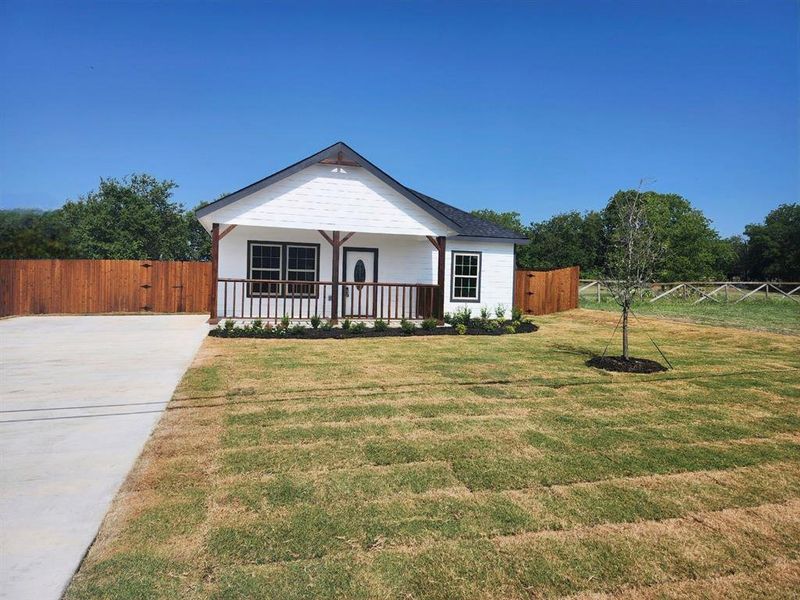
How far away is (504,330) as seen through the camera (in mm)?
13445

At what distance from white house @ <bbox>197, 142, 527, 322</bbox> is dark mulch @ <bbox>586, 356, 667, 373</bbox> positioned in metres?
6.04

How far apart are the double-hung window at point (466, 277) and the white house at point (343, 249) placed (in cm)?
3

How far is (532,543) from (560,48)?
668 inches

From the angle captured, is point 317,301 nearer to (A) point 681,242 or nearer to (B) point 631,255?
(B) point 631,255

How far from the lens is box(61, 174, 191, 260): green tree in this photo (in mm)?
35312

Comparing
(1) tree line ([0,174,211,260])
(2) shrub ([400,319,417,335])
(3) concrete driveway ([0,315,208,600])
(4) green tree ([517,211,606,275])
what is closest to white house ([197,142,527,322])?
(2) shrub ([400,319,417,335])

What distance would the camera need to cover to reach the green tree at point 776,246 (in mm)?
56819

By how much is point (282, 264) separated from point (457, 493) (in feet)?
41.9

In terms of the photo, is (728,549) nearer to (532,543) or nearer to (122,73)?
(532,543)

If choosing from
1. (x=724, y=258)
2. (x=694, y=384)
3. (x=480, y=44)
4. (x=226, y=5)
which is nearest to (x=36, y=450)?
(x=694, y=384)

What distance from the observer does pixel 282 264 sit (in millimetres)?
15336

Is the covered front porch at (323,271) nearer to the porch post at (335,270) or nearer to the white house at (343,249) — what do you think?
the white house at (343,249)

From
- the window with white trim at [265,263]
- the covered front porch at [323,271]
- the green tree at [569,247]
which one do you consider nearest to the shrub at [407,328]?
the covered front porch at [323,271]

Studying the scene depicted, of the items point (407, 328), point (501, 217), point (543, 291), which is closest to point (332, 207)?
point (407, 328)
